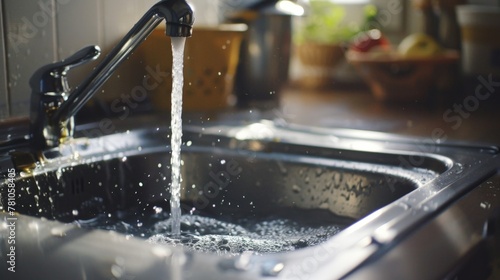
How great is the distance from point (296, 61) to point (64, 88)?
6.76 ft

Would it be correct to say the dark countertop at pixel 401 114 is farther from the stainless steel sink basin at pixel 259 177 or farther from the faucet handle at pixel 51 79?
the faucet handle at pixel 51 79

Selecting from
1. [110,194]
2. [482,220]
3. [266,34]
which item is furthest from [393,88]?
[482,220]

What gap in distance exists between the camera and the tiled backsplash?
96 cm

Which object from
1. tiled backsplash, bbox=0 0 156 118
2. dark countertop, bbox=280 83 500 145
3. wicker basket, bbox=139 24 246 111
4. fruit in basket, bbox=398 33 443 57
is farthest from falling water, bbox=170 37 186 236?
fruit in basket, bbox=398 33 443 57

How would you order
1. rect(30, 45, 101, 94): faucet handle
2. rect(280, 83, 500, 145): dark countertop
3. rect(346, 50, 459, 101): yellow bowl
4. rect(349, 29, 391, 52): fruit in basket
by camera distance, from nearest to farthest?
rect(30, 45, 101, 94): faucet handle
rect(280, 83, 500, 145): dark countertop
rect(346, 50, 459, 101): yellow bowl
rect(349, 29, 391, 52): fruit in basket

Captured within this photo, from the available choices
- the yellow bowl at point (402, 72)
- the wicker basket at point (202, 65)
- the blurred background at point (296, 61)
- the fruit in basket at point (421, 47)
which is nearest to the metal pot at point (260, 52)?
the blurred background at point (296, 61)

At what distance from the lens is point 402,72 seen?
219cm

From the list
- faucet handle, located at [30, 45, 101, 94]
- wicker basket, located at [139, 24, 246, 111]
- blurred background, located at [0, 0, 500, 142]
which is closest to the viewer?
faucet handle, located at [30, 45, 101, 94]

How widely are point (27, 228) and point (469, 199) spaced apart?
463 millimetres

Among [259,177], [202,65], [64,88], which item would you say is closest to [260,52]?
[202,65]

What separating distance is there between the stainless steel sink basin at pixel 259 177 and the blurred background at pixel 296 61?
16cm

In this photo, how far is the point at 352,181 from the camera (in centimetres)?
95

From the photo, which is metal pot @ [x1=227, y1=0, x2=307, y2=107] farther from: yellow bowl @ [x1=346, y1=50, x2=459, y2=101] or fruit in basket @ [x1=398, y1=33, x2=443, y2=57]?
fruit in basket @ [x1=398, y1=33, x2=443, y2=57]

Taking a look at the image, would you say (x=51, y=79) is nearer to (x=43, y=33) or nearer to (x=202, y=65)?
(x=43, y=33)
